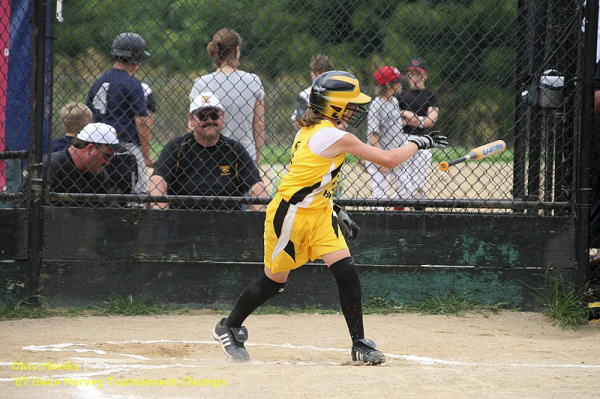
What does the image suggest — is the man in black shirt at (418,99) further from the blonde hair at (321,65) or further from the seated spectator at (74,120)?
the seated spectator at (74,120)

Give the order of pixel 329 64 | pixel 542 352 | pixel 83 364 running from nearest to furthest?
pixel 83 364 < pixel 542 352 < pixel 329 64

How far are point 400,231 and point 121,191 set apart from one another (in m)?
2.18

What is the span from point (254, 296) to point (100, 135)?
2154 mm

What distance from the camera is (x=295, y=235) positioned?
462 centimetres

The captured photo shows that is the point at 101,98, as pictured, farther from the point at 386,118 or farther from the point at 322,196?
the point at 322,196

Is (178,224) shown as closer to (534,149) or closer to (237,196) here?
(237,196)

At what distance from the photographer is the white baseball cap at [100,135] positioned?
617 cm

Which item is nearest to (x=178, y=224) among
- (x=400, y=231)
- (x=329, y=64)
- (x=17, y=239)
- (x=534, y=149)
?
(x=17, y=239)

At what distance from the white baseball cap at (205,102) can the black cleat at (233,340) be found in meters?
2.00

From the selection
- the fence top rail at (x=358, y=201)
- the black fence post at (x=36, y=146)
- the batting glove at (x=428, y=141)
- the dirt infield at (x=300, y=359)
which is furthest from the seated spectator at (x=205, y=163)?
the batting glove at (x=428, y=141)

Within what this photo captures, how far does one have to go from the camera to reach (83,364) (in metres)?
4.41

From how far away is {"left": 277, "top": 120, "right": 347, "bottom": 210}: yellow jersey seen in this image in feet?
15.0

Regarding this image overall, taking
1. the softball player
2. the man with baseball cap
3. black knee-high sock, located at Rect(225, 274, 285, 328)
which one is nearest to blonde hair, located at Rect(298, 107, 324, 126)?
the softball player

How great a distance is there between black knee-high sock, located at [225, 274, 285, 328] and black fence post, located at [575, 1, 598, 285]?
7.75 feet
